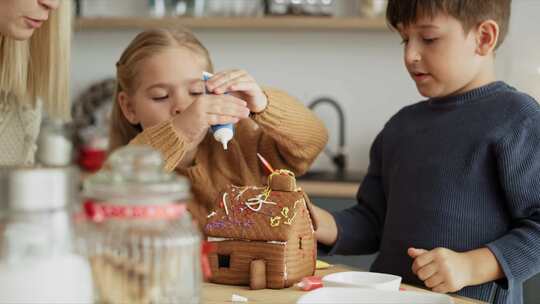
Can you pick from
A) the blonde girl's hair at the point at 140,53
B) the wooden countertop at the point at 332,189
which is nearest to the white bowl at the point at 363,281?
the blonde girl's hair at the point at 140,53

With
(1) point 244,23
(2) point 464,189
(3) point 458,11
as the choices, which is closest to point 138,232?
(2) point 464,189

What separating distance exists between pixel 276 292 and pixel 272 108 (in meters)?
0.46

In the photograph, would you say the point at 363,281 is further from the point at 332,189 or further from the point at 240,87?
the point at 332,189

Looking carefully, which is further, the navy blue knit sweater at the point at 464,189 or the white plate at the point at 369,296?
the navy blue knit sweater at the point at 464,189

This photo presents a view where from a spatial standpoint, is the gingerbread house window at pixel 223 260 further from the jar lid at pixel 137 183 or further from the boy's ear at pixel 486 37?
the boy's ear at pixel 486 37

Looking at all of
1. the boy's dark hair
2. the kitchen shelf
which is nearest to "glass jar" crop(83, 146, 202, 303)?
the boy's dark hair

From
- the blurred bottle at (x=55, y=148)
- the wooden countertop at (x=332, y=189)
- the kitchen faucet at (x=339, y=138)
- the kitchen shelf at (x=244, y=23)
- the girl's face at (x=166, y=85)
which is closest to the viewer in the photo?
the blurred bottle at (x=55, y=148)

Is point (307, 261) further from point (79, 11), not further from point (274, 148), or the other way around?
point (79, 11)

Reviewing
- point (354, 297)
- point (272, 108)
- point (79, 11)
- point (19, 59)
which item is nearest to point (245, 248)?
point (354, 297)

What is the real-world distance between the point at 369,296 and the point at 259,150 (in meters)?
0.78

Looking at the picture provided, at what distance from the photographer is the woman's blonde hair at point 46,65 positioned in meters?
1.80

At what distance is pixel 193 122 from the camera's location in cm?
131

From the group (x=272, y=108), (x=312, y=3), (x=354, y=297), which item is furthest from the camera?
(x=312, y=3)

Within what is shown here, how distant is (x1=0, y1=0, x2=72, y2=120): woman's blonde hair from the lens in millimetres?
1798
